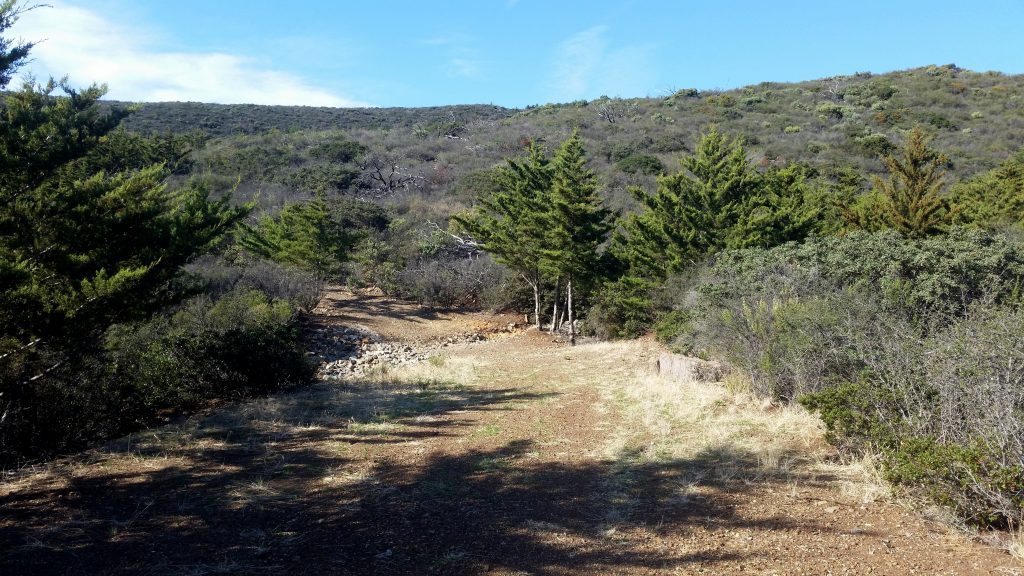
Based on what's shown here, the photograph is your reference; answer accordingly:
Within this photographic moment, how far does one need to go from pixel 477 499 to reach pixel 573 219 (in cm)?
1636

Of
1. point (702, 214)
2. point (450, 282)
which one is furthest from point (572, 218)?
point (450, 282)

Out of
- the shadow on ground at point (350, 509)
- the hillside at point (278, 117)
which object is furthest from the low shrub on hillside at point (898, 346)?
the hillside at point (278, 117)

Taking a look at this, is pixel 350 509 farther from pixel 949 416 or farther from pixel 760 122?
pixel 760 122

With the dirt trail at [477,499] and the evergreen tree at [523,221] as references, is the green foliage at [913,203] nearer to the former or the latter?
the evergreen tree at [523,221]

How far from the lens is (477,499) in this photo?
581 cm

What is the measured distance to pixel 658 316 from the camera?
63.1 feet

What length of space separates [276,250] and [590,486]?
2639 cm

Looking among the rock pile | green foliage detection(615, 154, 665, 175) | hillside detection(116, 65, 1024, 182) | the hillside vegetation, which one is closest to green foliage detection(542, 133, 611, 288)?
the hillside vegetation

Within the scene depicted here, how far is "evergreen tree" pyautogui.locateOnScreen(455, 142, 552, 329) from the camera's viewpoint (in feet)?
Answer: 73.6

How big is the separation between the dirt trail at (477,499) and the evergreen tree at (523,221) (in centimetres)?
1286

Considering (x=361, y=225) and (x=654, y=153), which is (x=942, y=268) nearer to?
(x=361, y=225)

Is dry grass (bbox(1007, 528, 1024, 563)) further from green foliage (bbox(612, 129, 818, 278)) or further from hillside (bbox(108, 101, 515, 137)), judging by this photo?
hillside (bbox(108, 101, 515, 137))

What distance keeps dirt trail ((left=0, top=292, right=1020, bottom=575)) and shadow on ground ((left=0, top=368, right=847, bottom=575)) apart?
0.02 metres

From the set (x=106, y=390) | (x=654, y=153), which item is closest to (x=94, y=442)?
(x=106, y=390)
